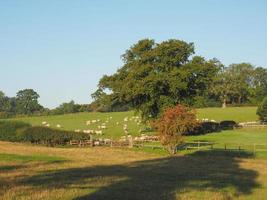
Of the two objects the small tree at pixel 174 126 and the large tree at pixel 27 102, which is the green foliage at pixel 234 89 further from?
the small tree at pixel 174 126

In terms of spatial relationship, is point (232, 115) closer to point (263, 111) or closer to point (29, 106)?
point (263, 111)

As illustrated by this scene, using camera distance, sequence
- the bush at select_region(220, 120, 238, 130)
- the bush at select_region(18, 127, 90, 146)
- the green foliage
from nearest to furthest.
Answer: the bush at select_region(18, 127, 90, 146)
the bush at select_region(220, 120, 238, 130)
the green foliage

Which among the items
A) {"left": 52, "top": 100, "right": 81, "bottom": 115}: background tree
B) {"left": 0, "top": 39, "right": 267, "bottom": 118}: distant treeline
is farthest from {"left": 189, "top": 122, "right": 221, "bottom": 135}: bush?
{"left": 52, "top": 100, "right": 81, "bottom": 115}: background tree

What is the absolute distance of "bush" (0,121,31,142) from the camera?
6825cm

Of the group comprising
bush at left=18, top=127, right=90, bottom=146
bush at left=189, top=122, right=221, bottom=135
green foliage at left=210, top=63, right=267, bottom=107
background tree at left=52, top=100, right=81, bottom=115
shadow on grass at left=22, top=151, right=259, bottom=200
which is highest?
green foliage at left=210, top=63, right=267, bottom=107

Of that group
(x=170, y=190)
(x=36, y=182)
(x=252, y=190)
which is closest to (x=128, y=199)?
(x=170, y=190)

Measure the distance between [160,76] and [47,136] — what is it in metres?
18.1

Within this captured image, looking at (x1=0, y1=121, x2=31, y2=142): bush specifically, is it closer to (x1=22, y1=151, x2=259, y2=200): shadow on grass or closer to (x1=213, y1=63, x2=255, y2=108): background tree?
(x1=22, y1=151, x2=259, y2=200): shadow on grass

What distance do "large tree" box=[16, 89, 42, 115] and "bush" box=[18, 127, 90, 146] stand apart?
110 metres

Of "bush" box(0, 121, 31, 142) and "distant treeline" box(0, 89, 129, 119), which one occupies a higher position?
"distant treeline" box(0, 89, 129, 119)

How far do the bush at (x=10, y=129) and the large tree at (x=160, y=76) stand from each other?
15.4 metres

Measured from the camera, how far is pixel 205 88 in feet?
257

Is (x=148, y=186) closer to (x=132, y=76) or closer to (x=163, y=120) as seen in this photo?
(x=163, y=120)

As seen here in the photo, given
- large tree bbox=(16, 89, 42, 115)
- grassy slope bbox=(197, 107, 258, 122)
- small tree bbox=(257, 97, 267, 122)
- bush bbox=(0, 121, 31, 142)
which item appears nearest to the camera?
bush bbox=(0, 121, 31, 142)
